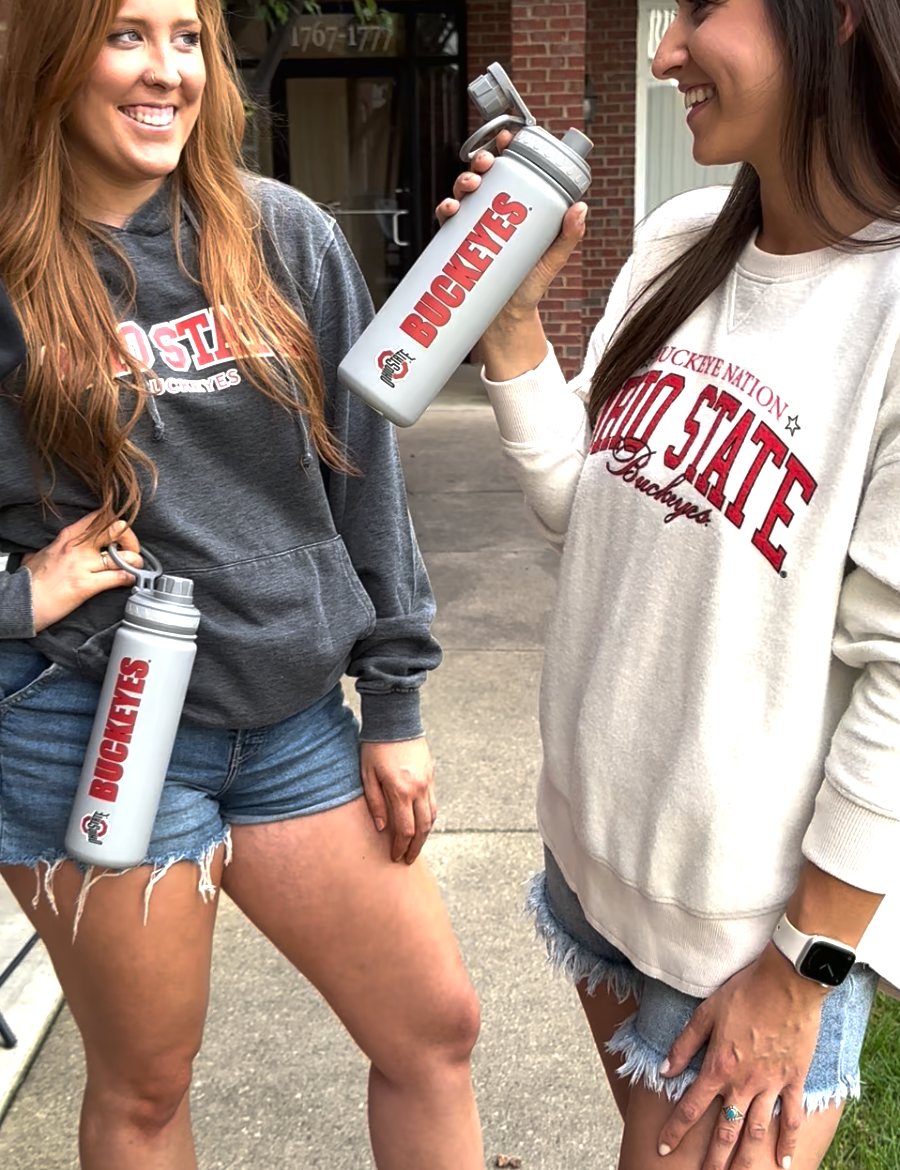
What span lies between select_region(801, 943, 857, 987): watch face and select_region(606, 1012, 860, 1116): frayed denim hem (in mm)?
170

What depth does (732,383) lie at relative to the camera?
53.1 inches

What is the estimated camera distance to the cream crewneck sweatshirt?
1.23 metres

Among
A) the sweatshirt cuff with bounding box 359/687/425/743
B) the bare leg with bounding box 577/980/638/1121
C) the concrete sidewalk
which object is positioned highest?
the sweatshirt cuff with bounding box 359/687/425/743

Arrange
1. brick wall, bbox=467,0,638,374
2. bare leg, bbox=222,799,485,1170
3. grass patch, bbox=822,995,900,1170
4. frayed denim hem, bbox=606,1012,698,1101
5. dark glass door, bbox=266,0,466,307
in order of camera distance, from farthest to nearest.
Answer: dark glass door, bbox=266,0,466,307
brick wall, bbox=467,0,638,374
grass patch, bbox=822,995,900,1170
bare leg, bbox=222,799,485,1170
frayed denim hem, bbox=606,1012,698,1101

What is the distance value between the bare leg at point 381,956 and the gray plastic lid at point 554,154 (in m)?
0.88

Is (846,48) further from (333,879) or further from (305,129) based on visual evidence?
(305,129)

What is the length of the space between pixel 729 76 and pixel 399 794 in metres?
1.02

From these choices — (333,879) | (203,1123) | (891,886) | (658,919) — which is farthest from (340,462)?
(203,1123)

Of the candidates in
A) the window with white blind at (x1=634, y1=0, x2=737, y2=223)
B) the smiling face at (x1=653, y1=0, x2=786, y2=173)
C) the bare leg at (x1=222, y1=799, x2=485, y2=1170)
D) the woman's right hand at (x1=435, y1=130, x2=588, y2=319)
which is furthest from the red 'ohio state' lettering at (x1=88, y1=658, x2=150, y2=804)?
the window with white blind at (x1=634, y1=0, x2=737, y2=223)

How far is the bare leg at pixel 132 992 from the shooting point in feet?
5.35

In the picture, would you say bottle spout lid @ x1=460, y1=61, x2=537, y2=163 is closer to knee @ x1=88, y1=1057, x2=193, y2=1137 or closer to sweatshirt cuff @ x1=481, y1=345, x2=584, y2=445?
sweatshirt cuff @ x1=481, y1=345, x2=584, y2=445

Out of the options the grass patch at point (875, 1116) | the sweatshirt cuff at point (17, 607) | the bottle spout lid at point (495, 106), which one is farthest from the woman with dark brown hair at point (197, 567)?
the grass patch at point (875, 1116)

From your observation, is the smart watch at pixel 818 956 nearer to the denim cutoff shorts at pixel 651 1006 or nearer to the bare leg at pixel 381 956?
the denim cutoff shorts at pixel 651 1006

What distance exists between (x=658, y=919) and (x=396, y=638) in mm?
595
